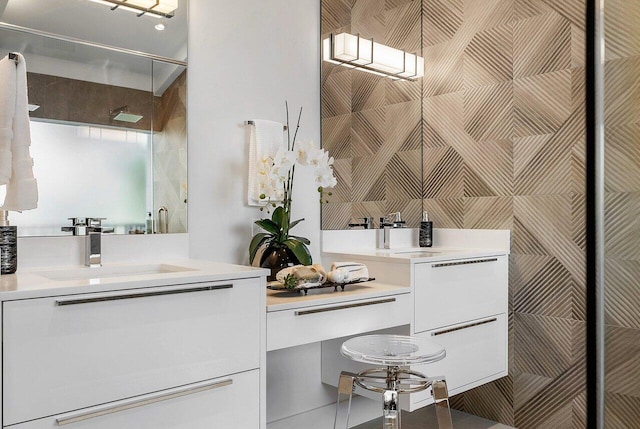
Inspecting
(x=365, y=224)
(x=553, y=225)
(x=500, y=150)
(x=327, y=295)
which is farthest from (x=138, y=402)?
(x=500, y=150)

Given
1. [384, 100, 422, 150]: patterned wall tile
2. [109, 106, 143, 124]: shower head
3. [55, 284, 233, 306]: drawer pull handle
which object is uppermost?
[384, 100, 422, 150]: patterned wall tile

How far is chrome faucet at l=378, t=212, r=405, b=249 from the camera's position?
9.51 feet

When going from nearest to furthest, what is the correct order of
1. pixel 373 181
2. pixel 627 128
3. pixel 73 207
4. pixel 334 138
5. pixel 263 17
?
pixel 627 128 → pixel 73 207 → pixel 263 17 → pixel 334 138 → pixel 373 181

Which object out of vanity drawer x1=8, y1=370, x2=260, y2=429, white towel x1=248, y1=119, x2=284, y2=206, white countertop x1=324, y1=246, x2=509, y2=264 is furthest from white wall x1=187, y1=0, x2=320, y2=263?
vanity drawer x1=8, y1=370, x2=260, y2=429

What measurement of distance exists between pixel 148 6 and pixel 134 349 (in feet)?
4.49

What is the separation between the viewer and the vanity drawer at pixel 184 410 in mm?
1349

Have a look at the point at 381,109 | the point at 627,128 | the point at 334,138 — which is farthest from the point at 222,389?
the point at 381,109

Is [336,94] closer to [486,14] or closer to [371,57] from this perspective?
[371,57]

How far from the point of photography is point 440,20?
122 inches

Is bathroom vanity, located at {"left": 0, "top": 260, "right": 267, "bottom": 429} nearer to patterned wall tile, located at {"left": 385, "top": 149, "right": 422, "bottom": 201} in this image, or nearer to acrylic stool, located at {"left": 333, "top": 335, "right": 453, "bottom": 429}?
acrylic stool, located at {"left": 333, "top": 335, "right": 453, "bottom": 429}

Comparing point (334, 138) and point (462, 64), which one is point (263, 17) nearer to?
point (334, 138)

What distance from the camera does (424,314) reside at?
2.28 metres

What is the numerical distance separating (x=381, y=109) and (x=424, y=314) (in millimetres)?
1216

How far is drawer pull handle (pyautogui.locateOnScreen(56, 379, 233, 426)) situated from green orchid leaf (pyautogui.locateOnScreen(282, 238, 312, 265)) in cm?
73
